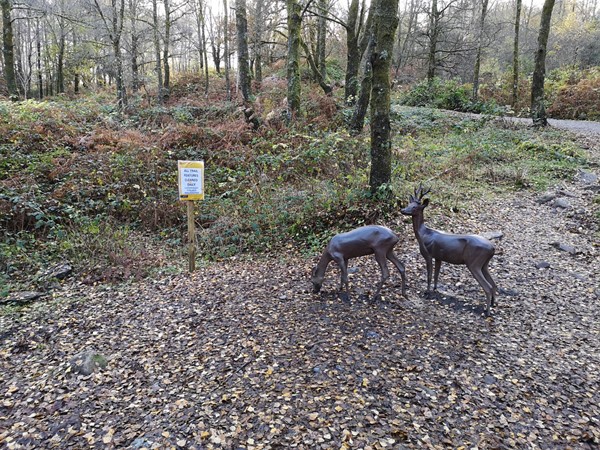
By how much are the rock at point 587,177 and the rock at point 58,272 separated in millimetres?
10934

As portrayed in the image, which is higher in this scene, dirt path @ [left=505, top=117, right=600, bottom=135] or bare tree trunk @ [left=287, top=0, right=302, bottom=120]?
bare tree trunk @ [left=287, top=0, right=302, bottom=120]

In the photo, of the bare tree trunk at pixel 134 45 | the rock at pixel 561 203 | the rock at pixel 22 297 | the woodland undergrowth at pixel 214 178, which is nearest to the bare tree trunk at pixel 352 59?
the woodland undergrowth at pixel 214 178

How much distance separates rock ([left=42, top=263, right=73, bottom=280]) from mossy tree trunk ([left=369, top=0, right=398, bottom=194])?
17.6 ft

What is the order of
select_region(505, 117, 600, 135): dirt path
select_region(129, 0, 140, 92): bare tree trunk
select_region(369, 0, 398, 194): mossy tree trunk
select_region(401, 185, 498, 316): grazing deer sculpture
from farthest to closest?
select_region(129, 0, 140, 92): bare tree trunk → select_region(505, 117, 600, 135): dirt path → select_region(369, 0, 398, 194): mossy tree trunk → select_region(401, 185, 498, 316): grazing deer sculpture

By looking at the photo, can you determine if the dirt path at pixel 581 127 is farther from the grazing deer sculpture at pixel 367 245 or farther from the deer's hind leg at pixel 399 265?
the grazing deer sculpture at pixel 367 245

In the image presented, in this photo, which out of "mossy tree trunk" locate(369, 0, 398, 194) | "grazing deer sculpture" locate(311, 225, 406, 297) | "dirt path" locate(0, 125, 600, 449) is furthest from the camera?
"mossy tree trunk" locate(369, 0, 398, 194)

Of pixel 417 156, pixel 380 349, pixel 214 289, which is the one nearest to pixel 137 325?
pixel 214 289

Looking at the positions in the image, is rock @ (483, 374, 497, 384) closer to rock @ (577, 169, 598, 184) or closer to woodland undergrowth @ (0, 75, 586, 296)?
woodland undergrowth @ (0, 75, 586, 296)

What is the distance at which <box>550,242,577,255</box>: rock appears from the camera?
5794mm

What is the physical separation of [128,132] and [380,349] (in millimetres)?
10319

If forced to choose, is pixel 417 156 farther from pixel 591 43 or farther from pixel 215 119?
pixel 591 43

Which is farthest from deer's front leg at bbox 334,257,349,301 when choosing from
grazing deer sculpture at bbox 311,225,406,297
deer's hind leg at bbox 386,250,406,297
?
deer's hind leg at bbox 386,250,406,297

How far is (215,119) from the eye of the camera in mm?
13148

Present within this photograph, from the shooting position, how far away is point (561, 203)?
752cm
